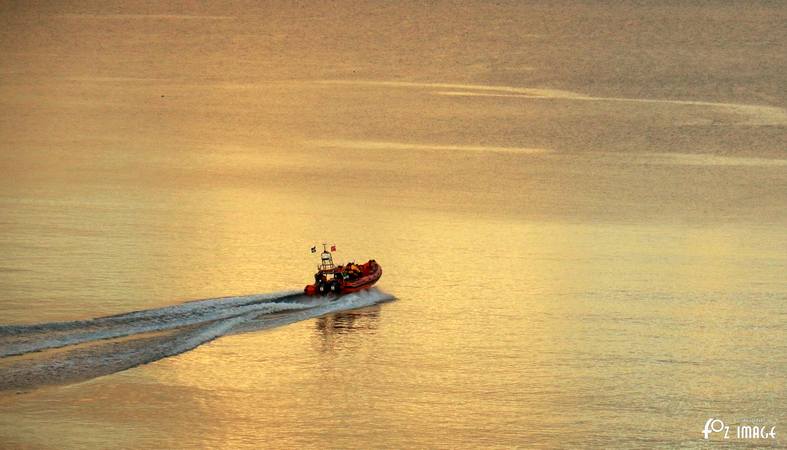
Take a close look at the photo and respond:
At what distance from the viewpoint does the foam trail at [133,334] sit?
16.8m

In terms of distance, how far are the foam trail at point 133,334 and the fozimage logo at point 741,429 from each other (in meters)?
5.90

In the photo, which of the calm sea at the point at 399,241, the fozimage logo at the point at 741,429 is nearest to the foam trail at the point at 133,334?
the calm sea at the point at 399,241

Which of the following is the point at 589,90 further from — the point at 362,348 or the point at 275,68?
the point at 362,348

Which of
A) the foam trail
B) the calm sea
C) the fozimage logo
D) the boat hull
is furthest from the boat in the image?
the fozimage logo

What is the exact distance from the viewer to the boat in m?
21.1

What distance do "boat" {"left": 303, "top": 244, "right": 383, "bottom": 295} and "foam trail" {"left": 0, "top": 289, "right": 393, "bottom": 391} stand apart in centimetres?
15

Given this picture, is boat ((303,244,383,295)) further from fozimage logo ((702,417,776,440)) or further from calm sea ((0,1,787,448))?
fozimage logo ((702,417,776,440))

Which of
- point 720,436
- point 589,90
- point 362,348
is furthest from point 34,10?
point 720,436

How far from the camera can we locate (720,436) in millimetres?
16109

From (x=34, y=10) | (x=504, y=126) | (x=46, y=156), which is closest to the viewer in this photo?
(x=46, y=156)

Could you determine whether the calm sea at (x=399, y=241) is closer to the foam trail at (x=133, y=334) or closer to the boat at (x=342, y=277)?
the foam trail at (x=133, y=334)

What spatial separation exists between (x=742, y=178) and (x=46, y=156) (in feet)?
48.9

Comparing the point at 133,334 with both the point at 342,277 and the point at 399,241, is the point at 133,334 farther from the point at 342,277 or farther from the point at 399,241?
the point at 399,241

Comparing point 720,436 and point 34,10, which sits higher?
point 34,10
